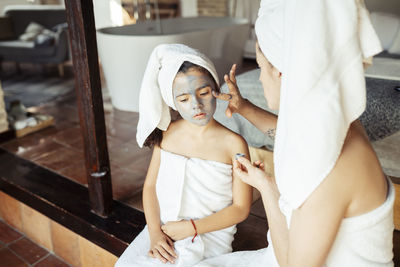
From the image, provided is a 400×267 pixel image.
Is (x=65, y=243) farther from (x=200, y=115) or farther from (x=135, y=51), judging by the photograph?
(x=135, y=51)

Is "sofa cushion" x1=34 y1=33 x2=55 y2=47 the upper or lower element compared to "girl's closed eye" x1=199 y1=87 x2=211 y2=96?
lower

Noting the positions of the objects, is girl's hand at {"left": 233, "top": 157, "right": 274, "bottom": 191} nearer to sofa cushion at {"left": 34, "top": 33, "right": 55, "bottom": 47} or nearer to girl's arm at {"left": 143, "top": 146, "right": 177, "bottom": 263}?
girl's arm at {"left": 143, "top": 146, "right": 177, "bottom": 263}

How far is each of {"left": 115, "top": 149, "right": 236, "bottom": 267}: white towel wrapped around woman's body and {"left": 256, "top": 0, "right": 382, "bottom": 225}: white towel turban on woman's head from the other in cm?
57

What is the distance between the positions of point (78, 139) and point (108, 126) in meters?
0.37

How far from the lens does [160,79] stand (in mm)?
1273

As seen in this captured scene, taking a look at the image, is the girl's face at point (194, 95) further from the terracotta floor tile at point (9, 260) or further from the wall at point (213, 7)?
the wall at point (213, 7)

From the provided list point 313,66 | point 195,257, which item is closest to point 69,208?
point 195,257

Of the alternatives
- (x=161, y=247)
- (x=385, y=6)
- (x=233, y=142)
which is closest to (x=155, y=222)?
(x=161, y=247)

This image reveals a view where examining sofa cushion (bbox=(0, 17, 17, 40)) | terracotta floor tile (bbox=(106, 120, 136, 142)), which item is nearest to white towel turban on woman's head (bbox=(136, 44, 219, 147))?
terracotta floor tile (bbox=(106, 120, 136, 142))

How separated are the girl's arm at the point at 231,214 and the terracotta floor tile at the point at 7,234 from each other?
57.1 inches

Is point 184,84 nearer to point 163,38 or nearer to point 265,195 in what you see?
point 265,195

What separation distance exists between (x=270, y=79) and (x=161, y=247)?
760mm

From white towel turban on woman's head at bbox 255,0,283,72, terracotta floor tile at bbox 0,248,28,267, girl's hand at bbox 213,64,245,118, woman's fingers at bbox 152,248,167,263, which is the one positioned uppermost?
white towel turban on woman's head at bbox 255,0,283,72

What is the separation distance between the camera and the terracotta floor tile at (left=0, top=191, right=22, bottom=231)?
2336 millimetres
